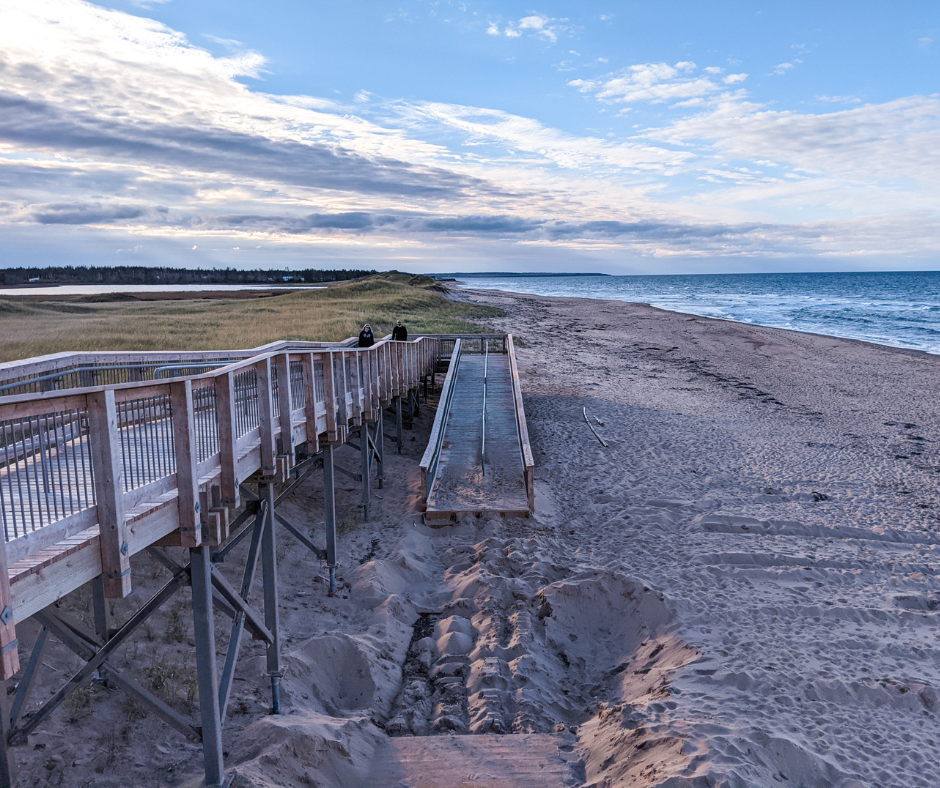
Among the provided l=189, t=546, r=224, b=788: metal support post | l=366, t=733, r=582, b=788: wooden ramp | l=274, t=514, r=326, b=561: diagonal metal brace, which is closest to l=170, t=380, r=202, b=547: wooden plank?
l=189, t=546, r=224, b=788: metal support post

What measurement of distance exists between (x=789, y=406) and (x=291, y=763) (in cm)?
2189

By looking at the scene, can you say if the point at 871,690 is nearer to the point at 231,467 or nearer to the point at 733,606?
the point at 733,606

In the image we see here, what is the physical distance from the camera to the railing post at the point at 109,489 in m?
4.12

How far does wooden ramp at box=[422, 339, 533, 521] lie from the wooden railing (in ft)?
16.0

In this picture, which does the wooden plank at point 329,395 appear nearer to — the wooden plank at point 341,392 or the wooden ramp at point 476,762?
the wooden plank at point 341,392

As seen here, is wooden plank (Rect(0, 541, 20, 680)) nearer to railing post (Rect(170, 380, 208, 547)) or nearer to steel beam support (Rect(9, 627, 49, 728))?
railing post (Rect(170, 380, 208, 547))

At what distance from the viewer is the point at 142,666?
7.31m

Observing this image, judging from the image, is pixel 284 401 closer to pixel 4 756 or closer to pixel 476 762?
pixel 4 756

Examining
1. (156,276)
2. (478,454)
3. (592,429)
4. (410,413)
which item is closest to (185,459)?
(478,454)

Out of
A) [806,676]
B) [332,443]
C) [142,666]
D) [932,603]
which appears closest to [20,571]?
[142,666]

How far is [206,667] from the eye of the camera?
5.68 m

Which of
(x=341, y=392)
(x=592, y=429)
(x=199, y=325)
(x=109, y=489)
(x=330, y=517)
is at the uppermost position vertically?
(x=109, y=489)

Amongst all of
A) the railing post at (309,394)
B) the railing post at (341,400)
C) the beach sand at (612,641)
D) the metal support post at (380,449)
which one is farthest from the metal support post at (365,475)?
the railing post at (309,394)

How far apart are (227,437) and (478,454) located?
9422 millimetres
